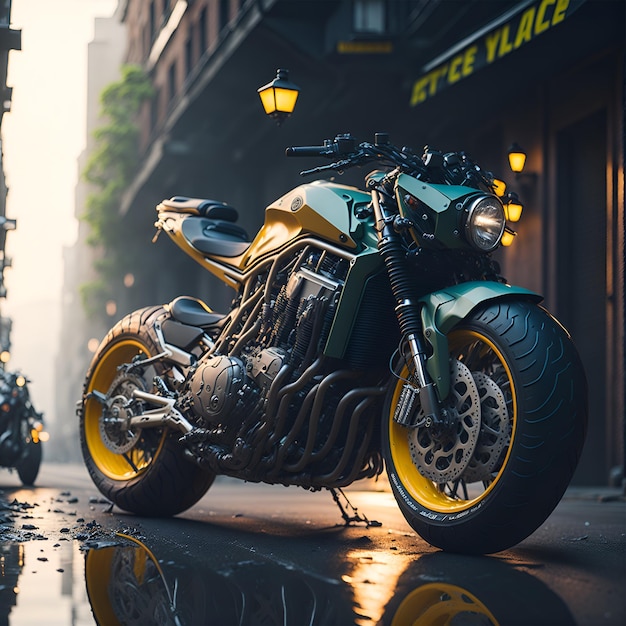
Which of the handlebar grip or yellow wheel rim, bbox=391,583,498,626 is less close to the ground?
the handlebar grip

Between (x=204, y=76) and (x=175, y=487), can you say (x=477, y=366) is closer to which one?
(x=175, y=487)

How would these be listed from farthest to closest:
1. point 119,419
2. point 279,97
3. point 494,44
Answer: point 494,44
point 279,97
point 119,419

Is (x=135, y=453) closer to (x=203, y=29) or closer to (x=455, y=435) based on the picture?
(x=455, y=435)

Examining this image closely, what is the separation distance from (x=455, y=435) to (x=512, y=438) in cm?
38

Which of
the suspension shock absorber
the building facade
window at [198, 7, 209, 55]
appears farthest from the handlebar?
window at [198, 7, 209, 55]

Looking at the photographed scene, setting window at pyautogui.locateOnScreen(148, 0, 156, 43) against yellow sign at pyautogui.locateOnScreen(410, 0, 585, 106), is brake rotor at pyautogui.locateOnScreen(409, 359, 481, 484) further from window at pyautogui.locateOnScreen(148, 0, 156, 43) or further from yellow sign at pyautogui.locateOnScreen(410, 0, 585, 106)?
window at pyautogui.locateOnScreen(148, 0, 156, 43)

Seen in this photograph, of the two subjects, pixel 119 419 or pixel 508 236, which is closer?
pixel 508 236

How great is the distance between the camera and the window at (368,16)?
738 inches

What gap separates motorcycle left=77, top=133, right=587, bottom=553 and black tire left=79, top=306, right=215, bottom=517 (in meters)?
0.02

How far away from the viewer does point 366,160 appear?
5848mm

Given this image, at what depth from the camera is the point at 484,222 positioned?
5.35 metres

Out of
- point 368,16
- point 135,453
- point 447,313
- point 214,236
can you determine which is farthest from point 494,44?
point 447,313

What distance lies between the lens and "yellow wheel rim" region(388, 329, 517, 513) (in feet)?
16.2

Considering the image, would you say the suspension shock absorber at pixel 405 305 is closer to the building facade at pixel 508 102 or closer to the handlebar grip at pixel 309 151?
the handlebar grip at pixel 309 151
